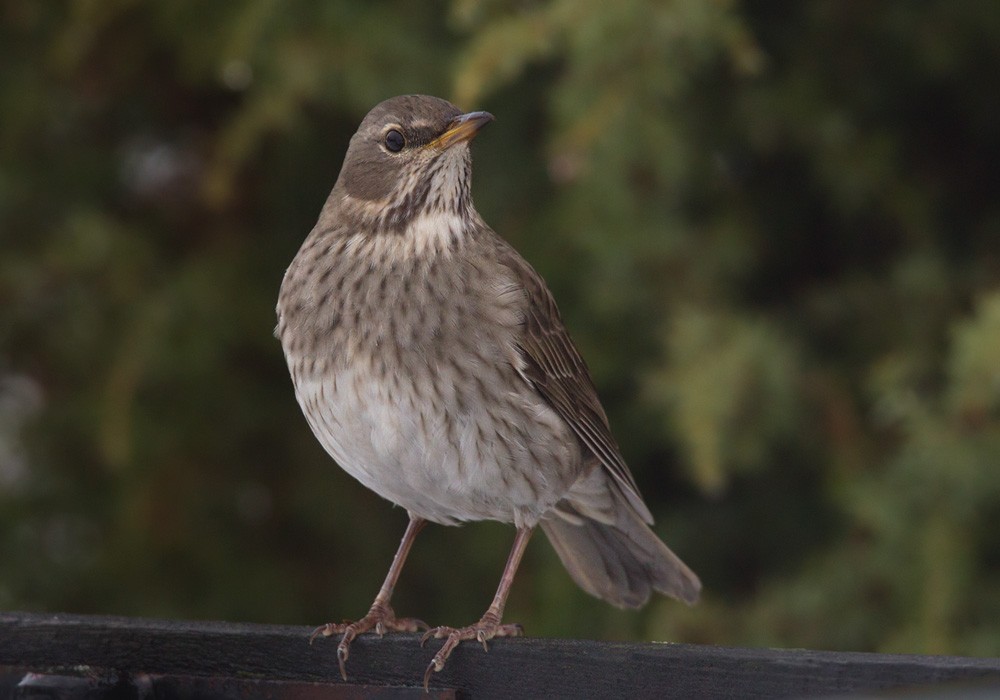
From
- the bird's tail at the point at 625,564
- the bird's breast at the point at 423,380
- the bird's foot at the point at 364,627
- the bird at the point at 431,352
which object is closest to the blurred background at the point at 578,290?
the bird's tail at the point at 625,564

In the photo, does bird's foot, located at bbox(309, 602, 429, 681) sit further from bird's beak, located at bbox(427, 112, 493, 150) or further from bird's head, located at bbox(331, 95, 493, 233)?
bird's beak, located at bbox(427, 112, 493, 150)

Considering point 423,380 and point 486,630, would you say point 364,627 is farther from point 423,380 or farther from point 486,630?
point 423,380

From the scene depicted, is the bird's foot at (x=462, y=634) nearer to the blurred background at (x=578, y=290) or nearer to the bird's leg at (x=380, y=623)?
the bird's leg at (x=380, y=623)

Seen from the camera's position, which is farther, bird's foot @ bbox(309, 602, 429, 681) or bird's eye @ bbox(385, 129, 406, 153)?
bird's eye @ bbox(385, 129, 406, 153)

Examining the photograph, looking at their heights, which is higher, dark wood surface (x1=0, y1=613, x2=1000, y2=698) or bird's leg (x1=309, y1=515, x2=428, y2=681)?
dark wood surface (x1=0, y1=613, x2=1000, y2=698)

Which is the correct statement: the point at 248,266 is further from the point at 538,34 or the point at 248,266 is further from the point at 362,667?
the point at 362,667

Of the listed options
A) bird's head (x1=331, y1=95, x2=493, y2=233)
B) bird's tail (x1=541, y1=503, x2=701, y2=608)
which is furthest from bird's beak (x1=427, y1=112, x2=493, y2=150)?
bird's tail (x1=541, y1=503, x2=701, y2=608)

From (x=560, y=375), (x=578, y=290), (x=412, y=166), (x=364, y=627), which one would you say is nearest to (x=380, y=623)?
(x=364, y=627)
